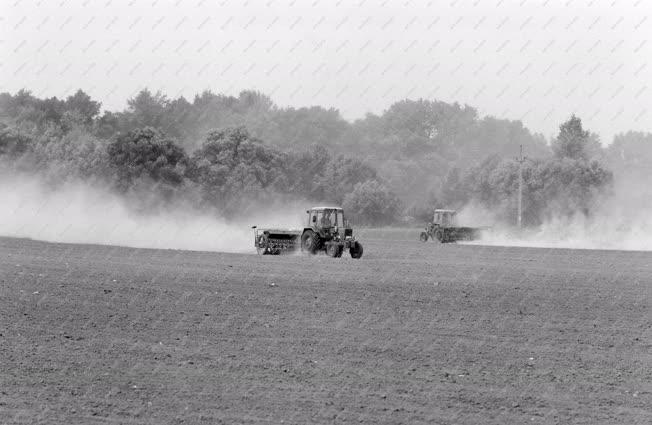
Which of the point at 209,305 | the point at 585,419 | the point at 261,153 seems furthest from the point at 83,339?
the point at 261,153

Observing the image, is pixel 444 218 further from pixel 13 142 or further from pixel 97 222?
pixel 13 142

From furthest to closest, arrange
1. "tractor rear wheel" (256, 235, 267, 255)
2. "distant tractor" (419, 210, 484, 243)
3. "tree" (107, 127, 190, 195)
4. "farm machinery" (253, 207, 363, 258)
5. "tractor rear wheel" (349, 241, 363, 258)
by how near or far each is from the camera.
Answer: "tree" (107, 127, 190, 195) → "distant tractor" (419, 210, 484, 243) → "tractor rear wheel" (256, 235, 267, 255) → "farm machinery" (253, 207, 363, 258) → "tractor rear wheel" (349, 241, 363, 258)

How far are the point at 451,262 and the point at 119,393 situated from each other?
27.5m

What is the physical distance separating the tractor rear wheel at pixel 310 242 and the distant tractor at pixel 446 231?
26.7 m

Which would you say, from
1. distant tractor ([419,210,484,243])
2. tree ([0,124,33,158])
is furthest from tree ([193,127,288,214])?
distant tractor ([419,210,484,243])

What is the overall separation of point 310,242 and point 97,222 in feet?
83.0

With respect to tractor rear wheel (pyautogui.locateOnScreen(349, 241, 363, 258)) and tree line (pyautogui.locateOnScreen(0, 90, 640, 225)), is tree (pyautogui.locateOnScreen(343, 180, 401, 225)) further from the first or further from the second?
tractor rear wheel (pyautogui.locateOnScreen(349, 241, 363, 258))

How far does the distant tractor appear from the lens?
2650 inches

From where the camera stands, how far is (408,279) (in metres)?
28.9

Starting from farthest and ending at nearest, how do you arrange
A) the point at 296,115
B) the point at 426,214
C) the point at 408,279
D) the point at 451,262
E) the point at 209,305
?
1. the point at 296,115
2. the point at 426,214
3. the point at 451,262
4. the point at 408,279
5. the point at 209,305

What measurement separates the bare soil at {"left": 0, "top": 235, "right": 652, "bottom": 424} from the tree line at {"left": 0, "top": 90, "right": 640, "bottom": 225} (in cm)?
5538

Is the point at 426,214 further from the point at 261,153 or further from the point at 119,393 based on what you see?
the point at 119,393

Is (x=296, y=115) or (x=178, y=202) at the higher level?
(x=296, y=115)

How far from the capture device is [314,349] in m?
16.1
